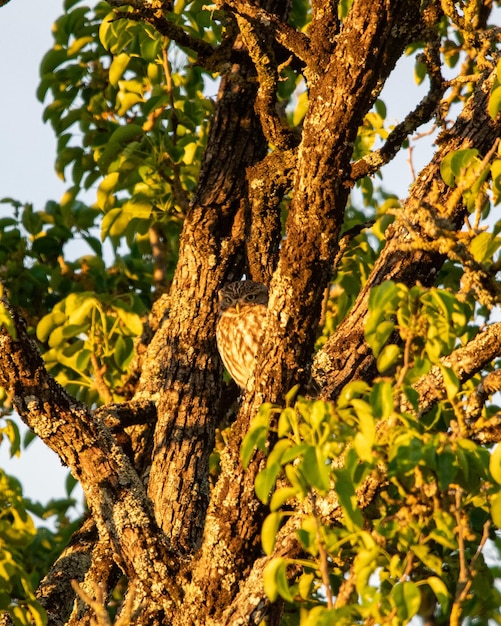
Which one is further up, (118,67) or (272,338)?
(118,67)

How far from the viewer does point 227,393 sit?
6.24m

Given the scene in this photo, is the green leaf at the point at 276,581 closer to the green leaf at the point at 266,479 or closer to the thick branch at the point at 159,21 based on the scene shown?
the green leaf at the point at 266,479

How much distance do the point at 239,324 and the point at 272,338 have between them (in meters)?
2.41

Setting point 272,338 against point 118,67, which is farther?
point 118,67

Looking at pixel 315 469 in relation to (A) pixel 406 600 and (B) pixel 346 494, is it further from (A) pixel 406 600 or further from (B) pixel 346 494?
(A) pixel 406 600

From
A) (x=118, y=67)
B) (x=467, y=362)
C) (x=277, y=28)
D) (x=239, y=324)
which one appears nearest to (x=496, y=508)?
(x=467, y=362)

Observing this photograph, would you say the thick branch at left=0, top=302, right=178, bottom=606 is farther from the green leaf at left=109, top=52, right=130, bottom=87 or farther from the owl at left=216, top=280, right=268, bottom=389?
the green leaf at left=109, top=52, right=130, bottom=87

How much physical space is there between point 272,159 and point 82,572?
218 cm

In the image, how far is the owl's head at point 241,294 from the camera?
18.2 feet

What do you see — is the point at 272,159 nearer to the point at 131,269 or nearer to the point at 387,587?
the point at 387,587

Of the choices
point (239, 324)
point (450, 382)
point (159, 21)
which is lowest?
point (450, 382)

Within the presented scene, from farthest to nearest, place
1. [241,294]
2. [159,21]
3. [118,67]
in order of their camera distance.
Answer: [118,67] → [241,294] → [159,21]

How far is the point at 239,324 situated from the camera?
5.94 metres

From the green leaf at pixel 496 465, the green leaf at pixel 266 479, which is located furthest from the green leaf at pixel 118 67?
the green leaf at pixel 496 465
